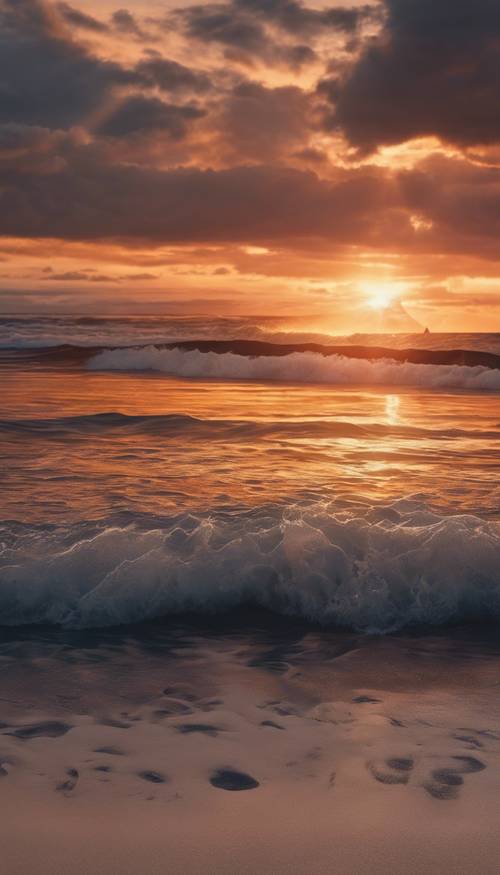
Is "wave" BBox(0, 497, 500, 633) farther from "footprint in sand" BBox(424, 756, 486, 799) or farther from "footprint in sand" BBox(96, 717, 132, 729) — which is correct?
"footprint in sand" BBox(424, 756, 486, 799)

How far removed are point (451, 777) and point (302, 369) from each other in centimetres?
2159

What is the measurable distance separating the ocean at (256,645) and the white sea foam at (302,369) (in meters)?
12.0

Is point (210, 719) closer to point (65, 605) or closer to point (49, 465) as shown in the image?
point (65, 605)

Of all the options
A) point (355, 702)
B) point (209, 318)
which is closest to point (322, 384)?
point (355, 702)

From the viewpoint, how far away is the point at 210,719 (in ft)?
10.1

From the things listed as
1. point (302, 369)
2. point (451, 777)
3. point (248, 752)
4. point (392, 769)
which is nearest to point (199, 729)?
point (248, 752)

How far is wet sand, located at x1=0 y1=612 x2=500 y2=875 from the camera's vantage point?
2.25 metres

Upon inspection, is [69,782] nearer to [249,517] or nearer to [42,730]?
[42,730]

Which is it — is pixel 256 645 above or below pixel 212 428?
below

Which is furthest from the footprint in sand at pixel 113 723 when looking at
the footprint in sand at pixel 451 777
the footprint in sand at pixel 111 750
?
the footprint in sand at pixel 451 777

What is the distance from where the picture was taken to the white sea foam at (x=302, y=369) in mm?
21047

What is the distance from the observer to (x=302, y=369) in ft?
78.8

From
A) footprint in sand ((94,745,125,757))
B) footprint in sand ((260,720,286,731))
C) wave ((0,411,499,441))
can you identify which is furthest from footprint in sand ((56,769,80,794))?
wave ((0,411,499,441))

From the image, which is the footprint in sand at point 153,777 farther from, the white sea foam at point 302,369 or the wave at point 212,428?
the white sea foam at point 302,369
